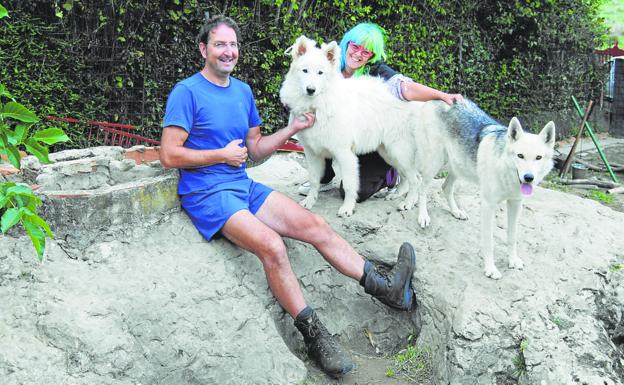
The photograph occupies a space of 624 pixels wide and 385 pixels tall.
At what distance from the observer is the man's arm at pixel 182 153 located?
363cm

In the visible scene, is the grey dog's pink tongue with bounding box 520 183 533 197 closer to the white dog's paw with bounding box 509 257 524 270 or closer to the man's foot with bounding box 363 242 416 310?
the white dog's paw with bounding box 509 257 524 270

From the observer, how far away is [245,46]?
6492mm

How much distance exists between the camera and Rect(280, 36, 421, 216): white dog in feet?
14.1

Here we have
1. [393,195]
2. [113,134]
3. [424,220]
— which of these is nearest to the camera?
[424,220]

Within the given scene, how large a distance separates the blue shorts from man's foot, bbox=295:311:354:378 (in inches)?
31.7

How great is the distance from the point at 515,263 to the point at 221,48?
252cm

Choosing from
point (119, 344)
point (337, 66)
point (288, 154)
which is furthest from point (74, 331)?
point (288, 154)

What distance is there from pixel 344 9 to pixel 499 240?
3.96 m

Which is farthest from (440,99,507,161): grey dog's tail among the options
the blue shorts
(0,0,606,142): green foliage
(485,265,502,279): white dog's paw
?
(0,0,606,142): green foliage

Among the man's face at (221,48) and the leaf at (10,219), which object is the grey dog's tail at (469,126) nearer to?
the man's face at (221,48)

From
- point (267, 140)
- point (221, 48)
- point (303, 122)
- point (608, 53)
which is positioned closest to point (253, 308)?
point (267, 140)

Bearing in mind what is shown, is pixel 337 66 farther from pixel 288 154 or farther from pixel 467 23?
pixel 467 23

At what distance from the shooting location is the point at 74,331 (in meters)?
3.07

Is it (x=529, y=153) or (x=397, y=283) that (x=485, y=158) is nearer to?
(x=529, y=153)
